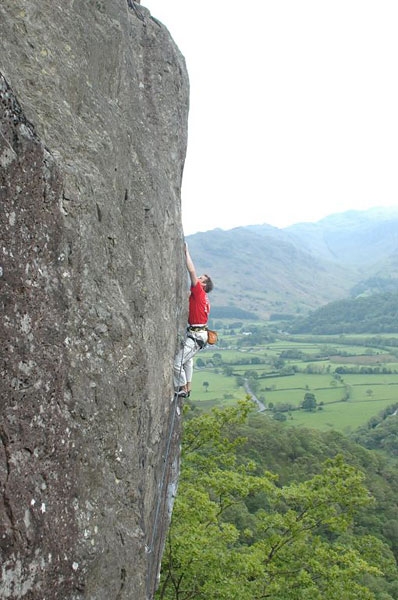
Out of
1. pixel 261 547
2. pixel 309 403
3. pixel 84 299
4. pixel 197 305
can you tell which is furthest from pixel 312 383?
pixel 84 299

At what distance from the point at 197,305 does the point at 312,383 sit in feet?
403

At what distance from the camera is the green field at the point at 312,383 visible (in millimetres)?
100875

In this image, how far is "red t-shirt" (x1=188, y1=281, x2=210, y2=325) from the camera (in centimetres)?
1223

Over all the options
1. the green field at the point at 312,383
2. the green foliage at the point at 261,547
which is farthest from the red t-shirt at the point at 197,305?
the green field at the point at 312,383

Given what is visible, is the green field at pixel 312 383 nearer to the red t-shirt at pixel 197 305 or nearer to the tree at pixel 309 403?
the tree at pixel 309 403

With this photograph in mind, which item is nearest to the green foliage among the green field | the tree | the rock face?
the rock face

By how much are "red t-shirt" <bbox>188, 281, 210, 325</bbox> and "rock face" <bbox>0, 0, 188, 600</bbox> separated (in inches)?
46.9

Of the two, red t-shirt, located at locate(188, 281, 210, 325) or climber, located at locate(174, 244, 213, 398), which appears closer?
climber, located at locate(174, 244, 213, 398)

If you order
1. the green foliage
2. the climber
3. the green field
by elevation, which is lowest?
the green field

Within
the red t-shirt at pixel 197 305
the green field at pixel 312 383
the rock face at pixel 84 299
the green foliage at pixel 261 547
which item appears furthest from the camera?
the green field at pixel 312 383

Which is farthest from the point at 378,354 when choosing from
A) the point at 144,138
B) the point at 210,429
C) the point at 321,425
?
the point at 144,138

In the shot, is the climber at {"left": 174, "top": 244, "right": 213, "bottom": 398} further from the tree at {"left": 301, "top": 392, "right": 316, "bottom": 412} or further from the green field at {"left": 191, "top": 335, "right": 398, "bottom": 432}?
the tree at {"left": 301, "top": 392, "right": 316, "bottom": 412}

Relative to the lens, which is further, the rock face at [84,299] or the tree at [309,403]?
the tree at [309,403]

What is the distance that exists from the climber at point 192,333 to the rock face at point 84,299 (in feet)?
2.02
